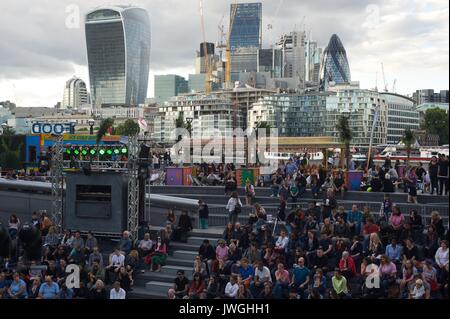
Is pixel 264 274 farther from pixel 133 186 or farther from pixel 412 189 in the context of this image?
pixel 412 189

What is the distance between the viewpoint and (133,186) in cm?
1577

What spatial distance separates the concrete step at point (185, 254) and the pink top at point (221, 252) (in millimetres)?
1353

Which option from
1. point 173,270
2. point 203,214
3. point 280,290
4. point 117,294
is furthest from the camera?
point 203,214

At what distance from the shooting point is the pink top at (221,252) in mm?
13352

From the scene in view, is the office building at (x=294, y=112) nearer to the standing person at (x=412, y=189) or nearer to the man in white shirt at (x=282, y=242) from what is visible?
the standing person at (x=412, y=189)

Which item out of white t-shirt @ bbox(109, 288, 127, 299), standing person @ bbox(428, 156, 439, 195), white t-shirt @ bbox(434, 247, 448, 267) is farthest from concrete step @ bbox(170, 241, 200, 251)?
standing person @ bbox(428, 156, 439, 195)

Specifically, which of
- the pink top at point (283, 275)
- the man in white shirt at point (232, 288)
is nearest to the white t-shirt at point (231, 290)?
the man in white shirt at point (232, 288)

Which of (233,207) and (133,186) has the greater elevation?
(133,186)

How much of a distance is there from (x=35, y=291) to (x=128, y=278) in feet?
6.38

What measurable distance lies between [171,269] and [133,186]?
104 inches

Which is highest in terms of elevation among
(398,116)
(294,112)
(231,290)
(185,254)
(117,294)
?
(294,112)

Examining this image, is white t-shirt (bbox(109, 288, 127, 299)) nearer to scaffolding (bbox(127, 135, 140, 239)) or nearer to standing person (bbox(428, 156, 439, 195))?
scaffolding (bbox(127, 135, 140, 239))

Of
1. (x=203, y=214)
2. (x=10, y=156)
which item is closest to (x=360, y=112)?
(x=10, y=156)

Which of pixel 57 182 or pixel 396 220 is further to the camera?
pixel 57 182
